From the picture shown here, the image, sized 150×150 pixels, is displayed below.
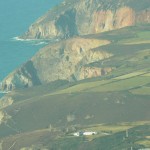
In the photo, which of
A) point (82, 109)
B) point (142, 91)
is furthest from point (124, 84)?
point (82, 109)

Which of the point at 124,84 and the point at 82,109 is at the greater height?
Result: the point at 124,84

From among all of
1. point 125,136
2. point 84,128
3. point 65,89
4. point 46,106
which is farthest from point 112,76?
point 125,136

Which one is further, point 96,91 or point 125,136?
point 96,91

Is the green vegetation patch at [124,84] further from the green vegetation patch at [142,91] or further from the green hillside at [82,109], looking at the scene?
the green vegetation patch at [142,91]

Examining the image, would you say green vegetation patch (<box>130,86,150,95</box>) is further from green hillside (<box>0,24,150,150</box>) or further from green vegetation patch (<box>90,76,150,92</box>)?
green vegetation patch (<box>90,76,150,92</box>)

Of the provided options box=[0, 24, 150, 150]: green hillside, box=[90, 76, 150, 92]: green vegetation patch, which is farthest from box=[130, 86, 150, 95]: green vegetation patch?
box=[90, 76, 150, 92]: green vegetation patch

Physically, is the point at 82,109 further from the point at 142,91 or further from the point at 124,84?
the point at 124,84

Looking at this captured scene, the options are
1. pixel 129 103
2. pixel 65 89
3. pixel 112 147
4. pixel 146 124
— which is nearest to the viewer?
pixel 112 147

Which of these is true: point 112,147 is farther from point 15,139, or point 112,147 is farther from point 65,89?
point 65,89

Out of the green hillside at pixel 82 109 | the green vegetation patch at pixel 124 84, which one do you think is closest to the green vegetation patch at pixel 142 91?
the green hillside at pixel 82 109

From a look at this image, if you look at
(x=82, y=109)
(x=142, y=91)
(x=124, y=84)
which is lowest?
(x=82, y=109)

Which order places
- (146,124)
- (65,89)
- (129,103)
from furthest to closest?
(65,89) < (129,103) < (146,124)
